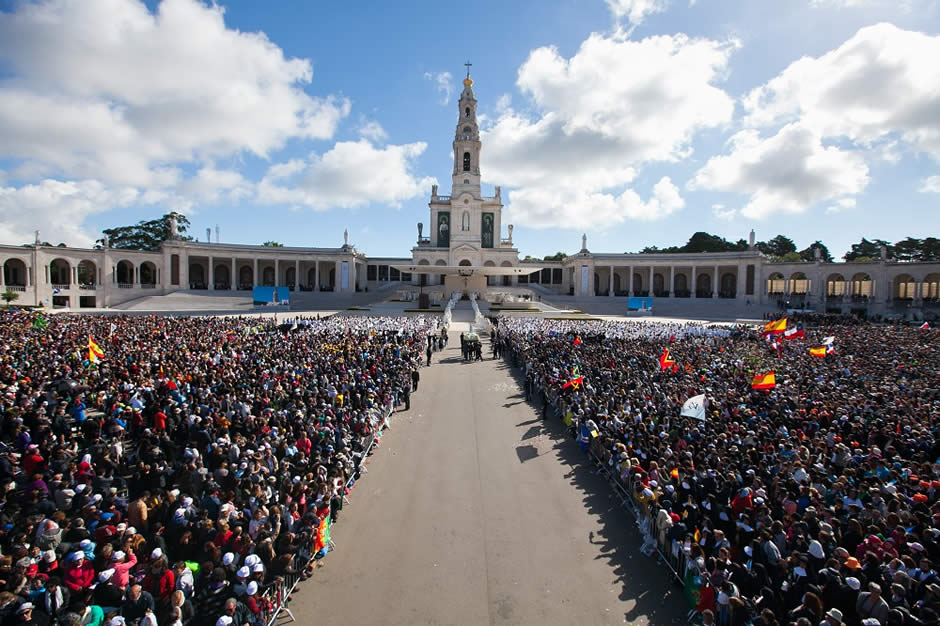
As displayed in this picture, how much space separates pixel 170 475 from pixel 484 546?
581cm

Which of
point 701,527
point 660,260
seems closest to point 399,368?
point 701,527

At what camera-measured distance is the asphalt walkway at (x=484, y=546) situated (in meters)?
6.38

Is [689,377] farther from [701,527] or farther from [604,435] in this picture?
[701,527]

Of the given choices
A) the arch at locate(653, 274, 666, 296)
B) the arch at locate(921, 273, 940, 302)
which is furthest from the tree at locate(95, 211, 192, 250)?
the arch at locate(921, 273, 940, 302)

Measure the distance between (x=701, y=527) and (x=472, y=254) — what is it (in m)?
62.3

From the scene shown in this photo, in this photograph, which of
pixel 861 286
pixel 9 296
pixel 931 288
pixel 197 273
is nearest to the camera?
pixel 9 296

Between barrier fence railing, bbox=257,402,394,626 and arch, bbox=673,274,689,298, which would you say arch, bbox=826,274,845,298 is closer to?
arch, bbox=673,274,689,298

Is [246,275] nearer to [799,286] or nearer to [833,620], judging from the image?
[833,620]

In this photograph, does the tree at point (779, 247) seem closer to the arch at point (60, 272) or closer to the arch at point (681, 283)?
the arch at point (681, 283)

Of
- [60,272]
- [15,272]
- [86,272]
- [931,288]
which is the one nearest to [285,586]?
[15,272]

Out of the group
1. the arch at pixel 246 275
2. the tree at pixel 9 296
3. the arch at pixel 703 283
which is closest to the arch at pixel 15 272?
the tree at pixel 9 296

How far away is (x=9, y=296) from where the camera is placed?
45.3 meters

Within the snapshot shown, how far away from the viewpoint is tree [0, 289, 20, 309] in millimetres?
45156

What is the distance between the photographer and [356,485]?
10109 mm
